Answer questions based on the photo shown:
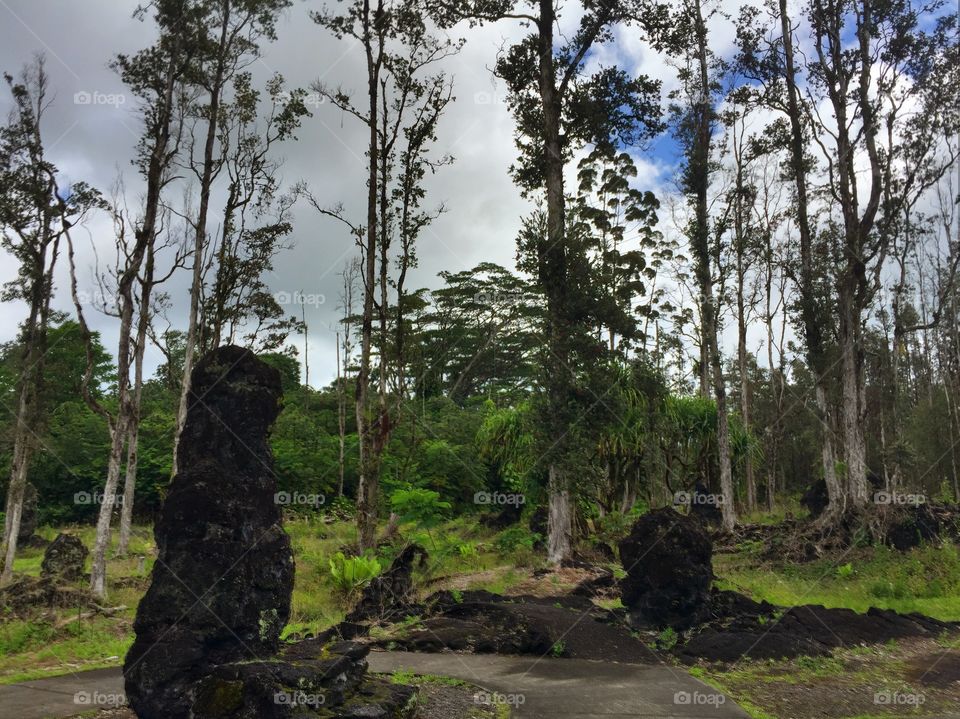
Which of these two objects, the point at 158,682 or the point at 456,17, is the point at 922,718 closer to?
the point at 158,682

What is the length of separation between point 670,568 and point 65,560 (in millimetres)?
12073

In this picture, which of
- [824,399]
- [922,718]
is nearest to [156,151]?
[922,718]

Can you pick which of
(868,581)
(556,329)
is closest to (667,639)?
(868,581)

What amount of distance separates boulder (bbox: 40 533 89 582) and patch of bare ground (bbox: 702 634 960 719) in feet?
41.0

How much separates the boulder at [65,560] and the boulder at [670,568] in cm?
1105

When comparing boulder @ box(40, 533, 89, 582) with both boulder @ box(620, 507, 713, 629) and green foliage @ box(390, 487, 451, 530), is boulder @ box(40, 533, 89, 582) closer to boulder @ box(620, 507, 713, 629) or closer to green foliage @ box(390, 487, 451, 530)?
green foliage @ box(390, 487, 451, 530)

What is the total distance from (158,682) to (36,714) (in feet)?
5.23

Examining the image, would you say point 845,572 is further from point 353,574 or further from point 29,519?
point 29,519

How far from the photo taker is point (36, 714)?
6.98 meters

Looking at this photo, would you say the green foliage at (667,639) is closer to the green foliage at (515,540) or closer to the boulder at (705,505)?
the green foliage at (515,540)

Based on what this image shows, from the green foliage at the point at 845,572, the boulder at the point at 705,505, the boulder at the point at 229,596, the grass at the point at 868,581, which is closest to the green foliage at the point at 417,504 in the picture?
the grass at the point at 868,581

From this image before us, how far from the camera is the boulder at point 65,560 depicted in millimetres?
15305

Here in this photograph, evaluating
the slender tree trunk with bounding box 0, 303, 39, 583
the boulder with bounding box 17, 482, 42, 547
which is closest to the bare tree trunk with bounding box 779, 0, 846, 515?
the slender tree trunk with bounding box 0, 303, 39, 583

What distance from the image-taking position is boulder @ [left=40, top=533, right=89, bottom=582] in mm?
15305
